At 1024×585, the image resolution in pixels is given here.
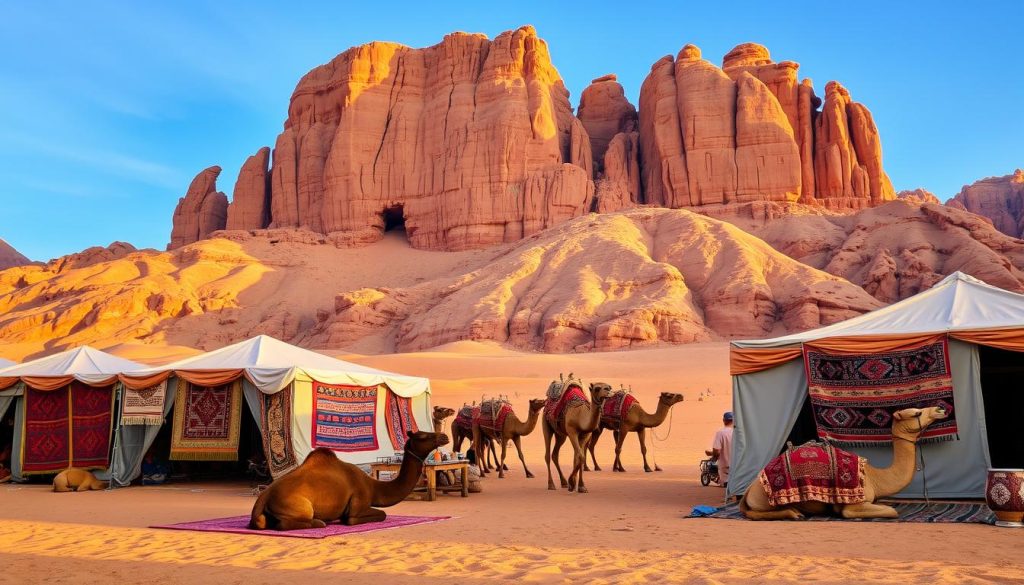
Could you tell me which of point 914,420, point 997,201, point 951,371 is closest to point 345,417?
point 914,420

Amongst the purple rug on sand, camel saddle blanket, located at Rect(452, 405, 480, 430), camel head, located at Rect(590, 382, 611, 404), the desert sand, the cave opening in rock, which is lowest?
the desert sand

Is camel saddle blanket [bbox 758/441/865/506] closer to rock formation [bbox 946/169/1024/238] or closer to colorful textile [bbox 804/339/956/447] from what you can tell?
colorful textile [bbox 804/339/956/447]

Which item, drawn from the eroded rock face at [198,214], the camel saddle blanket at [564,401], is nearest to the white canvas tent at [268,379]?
the camel saddle blanket at [564,401]

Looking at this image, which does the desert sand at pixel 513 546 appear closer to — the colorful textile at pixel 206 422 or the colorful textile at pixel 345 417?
the colorful textile at pixel 206 422

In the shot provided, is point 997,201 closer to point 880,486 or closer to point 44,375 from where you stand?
point 880,486

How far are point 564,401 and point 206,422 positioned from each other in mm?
6283

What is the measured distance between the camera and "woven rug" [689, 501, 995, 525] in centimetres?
904

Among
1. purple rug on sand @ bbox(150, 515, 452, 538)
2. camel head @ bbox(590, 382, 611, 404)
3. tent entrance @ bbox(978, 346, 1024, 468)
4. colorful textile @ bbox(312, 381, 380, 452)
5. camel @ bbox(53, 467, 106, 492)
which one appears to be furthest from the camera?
camel @ bbox(53, 467, 106, 492)

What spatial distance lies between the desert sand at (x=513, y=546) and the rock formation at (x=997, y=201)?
331ft

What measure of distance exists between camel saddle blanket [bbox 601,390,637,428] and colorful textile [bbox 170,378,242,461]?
7.00 metres

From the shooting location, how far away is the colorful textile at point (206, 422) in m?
14.3

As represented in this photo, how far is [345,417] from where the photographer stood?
1459cm

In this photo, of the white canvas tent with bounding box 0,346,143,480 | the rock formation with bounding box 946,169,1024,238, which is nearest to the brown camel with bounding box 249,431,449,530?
the white canvas tent with bounding box 0,346,143,480

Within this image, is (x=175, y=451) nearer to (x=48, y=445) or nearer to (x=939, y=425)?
(x=48, y=445)
